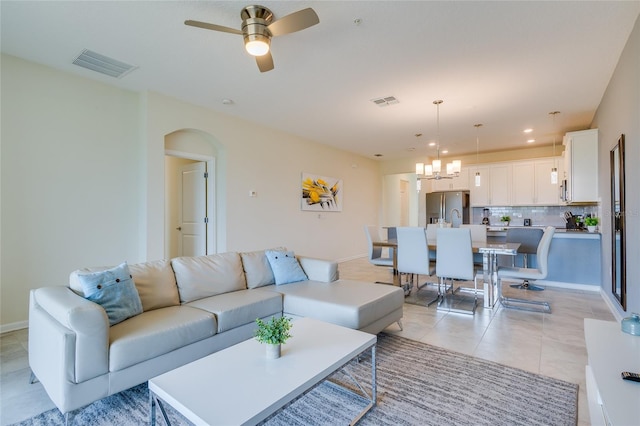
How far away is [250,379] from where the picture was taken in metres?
1.46

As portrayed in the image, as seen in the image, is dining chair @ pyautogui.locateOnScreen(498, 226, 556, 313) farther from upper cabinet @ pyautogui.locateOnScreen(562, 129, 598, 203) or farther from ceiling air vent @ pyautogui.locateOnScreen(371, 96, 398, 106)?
ceiling air vent @ pyautogui.locateOnScreen(371, 96, 398, 106)

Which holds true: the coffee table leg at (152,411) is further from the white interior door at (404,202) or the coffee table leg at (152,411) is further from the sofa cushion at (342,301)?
the white interior door at (404,202)

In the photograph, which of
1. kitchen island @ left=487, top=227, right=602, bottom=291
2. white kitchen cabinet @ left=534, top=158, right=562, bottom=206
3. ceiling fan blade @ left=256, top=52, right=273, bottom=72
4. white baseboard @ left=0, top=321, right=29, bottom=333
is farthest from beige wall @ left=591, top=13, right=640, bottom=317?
white baseboard @ left=0, top=321, right=29, bottom=333

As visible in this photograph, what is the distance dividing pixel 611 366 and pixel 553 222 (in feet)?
21.0

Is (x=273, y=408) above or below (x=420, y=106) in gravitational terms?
below

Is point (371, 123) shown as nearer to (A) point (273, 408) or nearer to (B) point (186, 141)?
(B) point (186, 141)

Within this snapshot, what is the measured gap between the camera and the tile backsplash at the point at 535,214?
254 inches

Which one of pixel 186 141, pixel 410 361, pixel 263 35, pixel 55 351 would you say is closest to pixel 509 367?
pixel 410 361

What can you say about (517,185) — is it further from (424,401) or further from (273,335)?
(273,335)

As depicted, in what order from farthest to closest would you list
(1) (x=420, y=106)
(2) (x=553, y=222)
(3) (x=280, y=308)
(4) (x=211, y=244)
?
(2) (x=553, y=222), (4) (x=211, y=244), (1) (x=420, y=106), (3) (x=280, y=308)

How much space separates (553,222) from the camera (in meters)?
6.61

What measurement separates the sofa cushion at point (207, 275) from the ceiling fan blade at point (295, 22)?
2.08 meters

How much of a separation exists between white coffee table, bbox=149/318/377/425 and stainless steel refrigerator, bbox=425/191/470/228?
20.3 ft

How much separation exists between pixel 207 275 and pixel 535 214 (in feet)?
23.0
